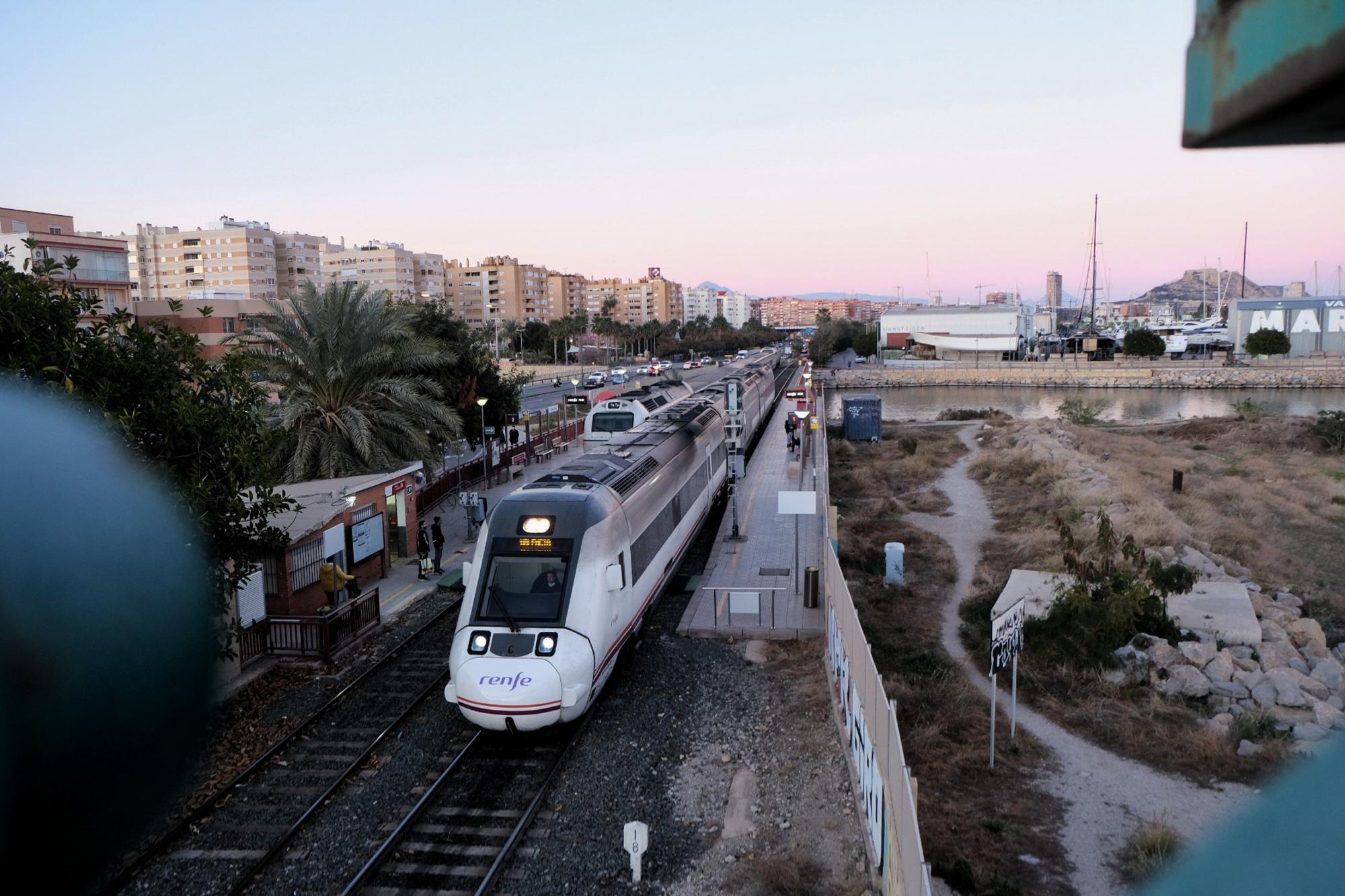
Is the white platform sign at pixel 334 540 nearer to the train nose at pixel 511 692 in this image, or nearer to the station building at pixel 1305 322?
the train nose at pixel 511 692

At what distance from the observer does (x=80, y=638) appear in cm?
893

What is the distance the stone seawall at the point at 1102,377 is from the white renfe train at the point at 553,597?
270 feet

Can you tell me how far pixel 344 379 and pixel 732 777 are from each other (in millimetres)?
13697

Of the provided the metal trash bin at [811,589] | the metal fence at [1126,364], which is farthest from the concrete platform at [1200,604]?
the metal fence at [1126,364]

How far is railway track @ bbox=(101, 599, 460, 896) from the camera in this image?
27.3ft

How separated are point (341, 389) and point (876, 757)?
51.5 feet

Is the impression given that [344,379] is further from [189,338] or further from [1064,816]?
[1064,816]

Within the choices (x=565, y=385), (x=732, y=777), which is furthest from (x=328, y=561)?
(x=565, y=385)

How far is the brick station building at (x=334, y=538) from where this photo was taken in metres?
14.5

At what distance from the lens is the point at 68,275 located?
43844 mm

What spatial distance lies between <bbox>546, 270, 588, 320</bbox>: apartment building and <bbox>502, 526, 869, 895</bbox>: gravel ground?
14349 centimetres

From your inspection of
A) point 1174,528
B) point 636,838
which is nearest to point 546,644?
point 636,838

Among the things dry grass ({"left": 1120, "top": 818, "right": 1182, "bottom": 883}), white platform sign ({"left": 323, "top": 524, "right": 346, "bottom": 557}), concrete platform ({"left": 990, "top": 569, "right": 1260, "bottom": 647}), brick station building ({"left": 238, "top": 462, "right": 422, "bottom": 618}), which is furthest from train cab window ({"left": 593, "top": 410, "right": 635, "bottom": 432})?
dry grass ({"left": 1120, "top": 818, "right": 1182, "bottom": 883})

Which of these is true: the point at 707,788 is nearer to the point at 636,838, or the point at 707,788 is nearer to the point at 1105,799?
the point at 636,838
